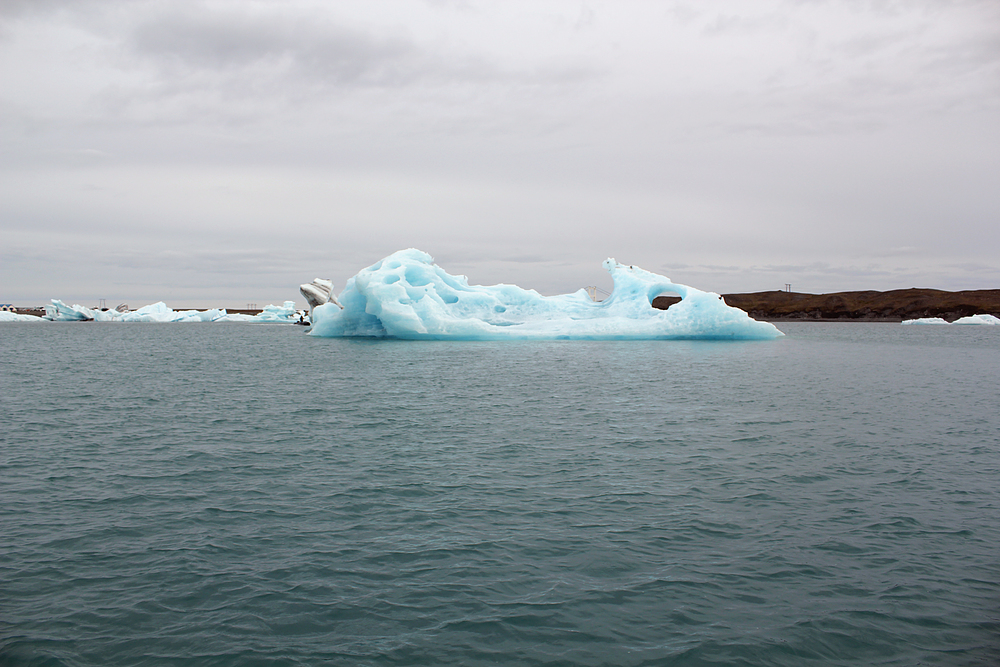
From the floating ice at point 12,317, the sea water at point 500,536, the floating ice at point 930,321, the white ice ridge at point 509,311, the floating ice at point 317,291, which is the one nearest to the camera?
the sea water at point 500,536

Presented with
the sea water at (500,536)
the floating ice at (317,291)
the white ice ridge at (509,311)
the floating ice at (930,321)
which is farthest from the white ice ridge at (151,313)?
the floating ice at (930,321)

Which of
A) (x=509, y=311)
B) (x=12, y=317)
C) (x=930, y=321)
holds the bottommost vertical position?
(x=930, y=321)

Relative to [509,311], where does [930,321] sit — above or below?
below

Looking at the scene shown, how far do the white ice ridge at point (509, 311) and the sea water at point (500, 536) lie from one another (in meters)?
23.3

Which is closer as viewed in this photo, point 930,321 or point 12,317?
point 930,321

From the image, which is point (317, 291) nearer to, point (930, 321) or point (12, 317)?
point (12, 317)

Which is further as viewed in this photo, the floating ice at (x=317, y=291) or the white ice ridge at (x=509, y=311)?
the floating ice at (x=317, y=291)

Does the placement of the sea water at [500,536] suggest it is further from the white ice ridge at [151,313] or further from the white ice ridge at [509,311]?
the white ice ridge at [151,313]

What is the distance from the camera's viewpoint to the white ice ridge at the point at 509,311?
39156 mm

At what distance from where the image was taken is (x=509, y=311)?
4512cm

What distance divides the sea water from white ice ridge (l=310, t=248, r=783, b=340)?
→ 23.3 metres

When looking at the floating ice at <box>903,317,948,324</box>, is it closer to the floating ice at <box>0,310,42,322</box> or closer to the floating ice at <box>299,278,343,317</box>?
the floating ice at <box>299,278,343,317</box>

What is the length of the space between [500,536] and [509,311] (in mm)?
38292

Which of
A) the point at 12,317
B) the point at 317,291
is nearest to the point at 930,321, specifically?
the point at 317,291
